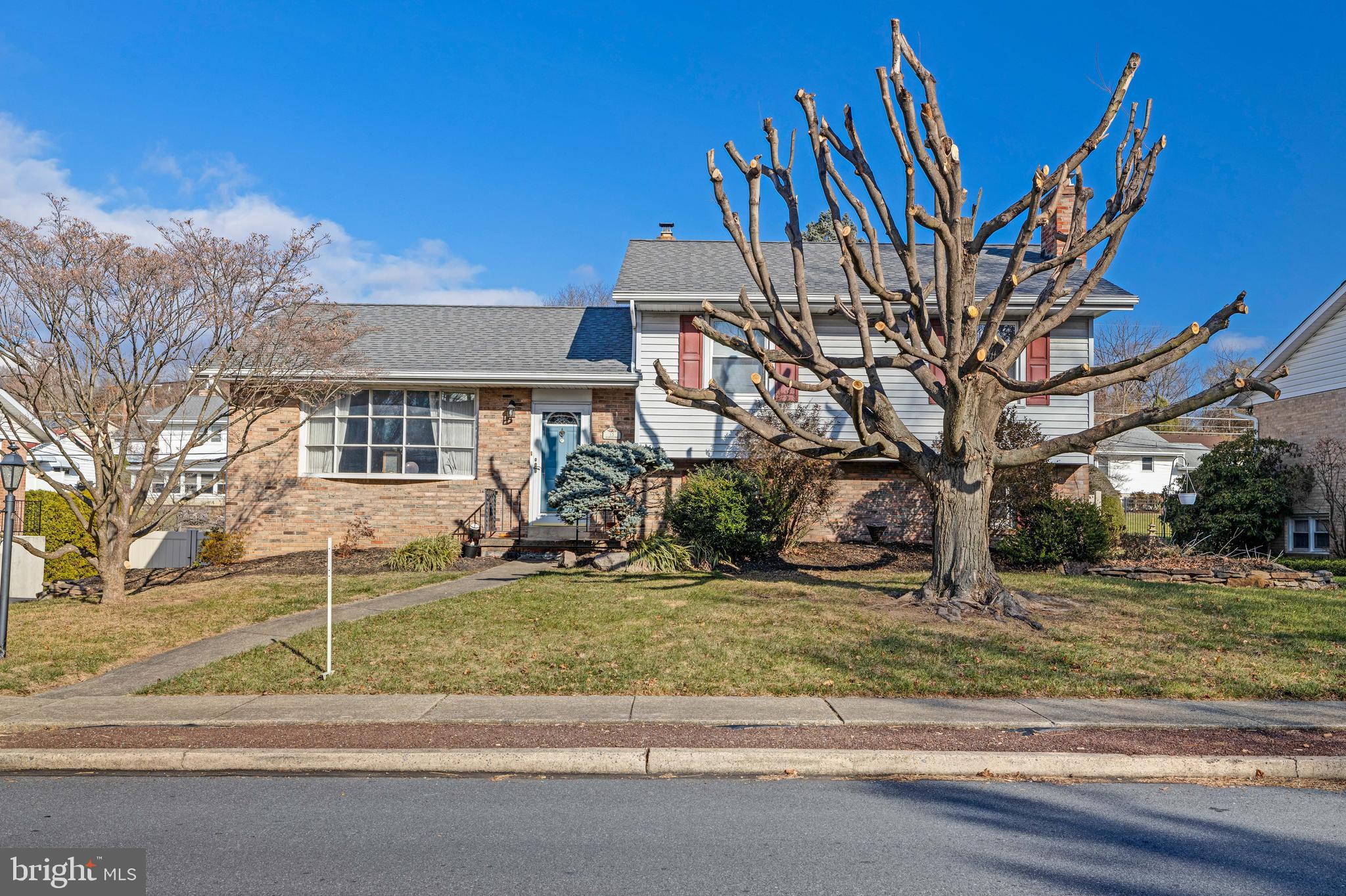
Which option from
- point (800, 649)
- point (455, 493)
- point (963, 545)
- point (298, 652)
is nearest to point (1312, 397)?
point (963, 545)

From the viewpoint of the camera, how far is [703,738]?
6.70 m

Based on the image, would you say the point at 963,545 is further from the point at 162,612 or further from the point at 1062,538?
the point at 162,612

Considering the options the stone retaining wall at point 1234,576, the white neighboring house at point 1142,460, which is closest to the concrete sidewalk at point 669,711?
the stone retaining wall at point 1234,576

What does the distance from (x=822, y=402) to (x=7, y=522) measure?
43.2ft

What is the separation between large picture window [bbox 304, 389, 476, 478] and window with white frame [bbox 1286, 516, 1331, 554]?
1925cm

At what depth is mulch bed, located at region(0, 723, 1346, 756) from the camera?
255 inches

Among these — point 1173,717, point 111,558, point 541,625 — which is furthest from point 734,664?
point 111,558

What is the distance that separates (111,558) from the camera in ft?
42.9

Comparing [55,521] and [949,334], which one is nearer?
[949,334]

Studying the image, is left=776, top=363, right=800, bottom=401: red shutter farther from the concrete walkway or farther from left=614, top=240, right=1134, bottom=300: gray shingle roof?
the concrete walkway

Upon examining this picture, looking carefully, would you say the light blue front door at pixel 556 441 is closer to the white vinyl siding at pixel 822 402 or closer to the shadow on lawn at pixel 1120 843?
the white vinyl siding at pixel 822 402

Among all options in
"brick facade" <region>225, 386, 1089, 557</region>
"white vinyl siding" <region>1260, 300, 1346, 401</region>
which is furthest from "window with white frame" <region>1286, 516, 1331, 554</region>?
"brick facade" <region>225, 386, 1089, 557</region>

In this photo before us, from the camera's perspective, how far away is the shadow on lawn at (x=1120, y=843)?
4.34m

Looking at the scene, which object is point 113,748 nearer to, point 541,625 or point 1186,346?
point 541,625
